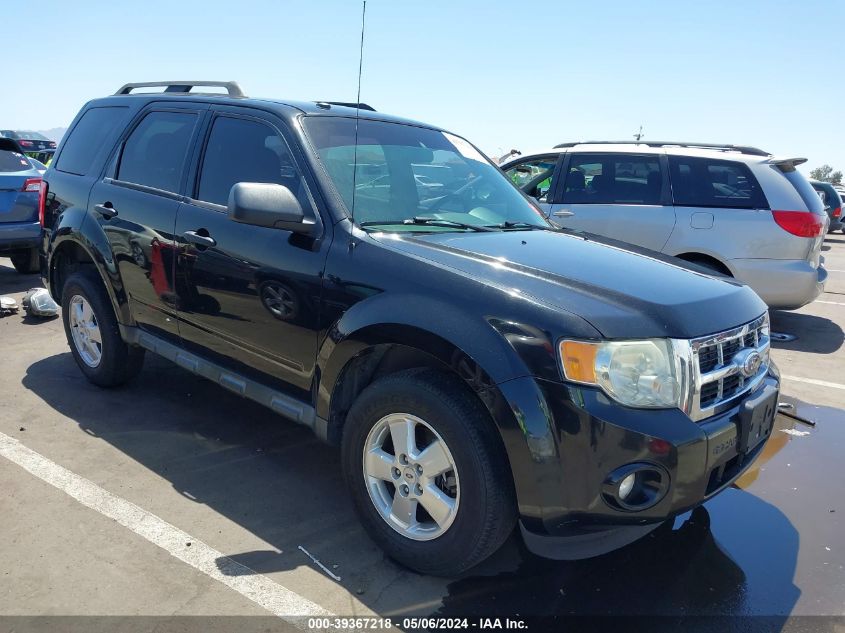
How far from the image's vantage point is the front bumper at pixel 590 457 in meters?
2.31

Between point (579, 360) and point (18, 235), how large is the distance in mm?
7515

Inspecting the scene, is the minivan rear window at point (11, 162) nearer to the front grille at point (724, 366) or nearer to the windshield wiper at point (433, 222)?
the windshield wiper at point (433, 222)

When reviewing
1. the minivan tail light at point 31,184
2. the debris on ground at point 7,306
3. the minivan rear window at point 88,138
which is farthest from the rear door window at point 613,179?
the minivan tail light at point 31,184

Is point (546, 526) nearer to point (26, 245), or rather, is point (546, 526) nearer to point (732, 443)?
point (732, 443)

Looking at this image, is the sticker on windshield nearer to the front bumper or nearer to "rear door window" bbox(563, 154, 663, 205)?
the front bumper

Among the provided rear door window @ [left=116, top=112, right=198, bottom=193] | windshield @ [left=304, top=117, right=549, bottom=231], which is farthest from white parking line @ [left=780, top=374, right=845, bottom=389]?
rear door window @ [left=116, top=112, right=198, bottom=193]

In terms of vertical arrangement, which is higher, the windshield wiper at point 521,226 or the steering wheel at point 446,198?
the steering wheel at point 446,198

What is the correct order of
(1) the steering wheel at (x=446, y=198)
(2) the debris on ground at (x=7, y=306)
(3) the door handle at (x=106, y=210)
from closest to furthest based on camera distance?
(1) the steering wheel at (x=446, y=198) → (3) the door handle at (x=106, y=210) → (2) the debris on ground at (x=7, y=306)

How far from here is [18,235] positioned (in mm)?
7754

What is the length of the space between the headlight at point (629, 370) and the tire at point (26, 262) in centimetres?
839

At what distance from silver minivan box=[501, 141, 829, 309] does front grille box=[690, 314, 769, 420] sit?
3680mm

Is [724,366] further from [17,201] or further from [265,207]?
[17,201]

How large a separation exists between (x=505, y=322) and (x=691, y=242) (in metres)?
4.93

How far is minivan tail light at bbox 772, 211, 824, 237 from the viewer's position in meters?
6.47
